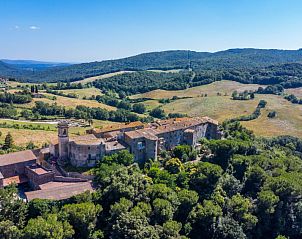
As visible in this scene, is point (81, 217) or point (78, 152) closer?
point (81, 217)

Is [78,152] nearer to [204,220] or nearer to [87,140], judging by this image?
[87,140]

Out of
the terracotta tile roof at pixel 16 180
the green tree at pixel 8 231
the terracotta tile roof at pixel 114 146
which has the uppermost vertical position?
the terracotta tile roof at pixel 114 146

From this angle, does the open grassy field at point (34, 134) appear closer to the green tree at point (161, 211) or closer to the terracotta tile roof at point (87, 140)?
the terracotta tile roof at point (87, 140)

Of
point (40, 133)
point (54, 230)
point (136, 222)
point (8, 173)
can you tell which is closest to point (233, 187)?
point (136, 222)

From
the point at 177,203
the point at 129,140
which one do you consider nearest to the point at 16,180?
the point at 129,140

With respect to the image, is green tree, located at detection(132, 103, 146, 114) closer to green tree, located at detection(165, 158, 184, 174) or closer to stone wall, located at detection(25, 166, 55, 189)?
green tree, located at detection(165, 158, 184, 174)

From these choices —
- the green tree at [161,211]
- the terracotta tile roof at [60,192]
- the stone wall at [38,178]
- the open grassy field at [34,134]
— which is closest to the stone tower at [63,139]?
the stone wall at [38,178]

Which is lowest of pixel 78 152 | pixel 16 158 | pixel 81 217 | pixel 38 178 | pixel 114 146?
pixel 81 217
